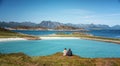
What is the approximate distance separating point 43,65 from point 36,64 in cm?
44

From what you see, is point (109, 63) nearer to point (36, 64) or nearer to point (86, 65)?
point (86, 65)

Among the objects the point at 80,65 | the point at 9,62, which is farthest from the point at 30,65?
the point at 80,65

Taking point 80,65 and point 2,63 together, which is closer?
point 2,63

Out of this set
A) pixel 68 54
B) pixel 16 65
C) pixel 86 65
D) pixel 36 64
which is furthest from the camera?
pixel 68 54

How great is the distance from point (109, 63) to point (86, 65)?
4.79 ft

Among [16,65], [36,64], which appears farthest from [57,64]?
[16,65]

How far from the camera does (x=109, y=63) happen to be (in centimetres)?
1303

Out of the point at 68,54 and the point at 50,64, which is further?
the point at 68,54

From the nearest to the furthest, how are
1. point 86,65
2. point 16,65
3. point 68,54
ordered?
point 16,65 → point 86,65 → point 68,54

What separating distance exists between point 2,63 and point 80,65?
4.74 meters

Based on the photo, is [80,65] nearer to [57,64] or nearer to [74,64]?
[74,64]

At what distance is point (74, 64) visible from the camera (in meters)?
12.9

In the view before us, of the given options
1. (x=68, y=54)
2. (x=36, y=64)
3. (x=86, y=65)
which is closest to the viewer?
(x=36, y=64)

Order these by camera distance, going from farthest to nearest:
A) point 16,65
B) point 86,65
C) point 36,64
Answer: point 86,65
point 36,64
point 16,65
